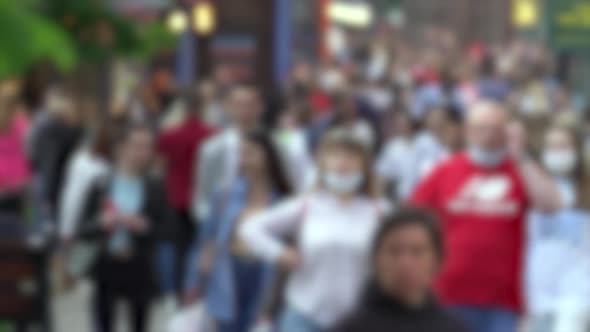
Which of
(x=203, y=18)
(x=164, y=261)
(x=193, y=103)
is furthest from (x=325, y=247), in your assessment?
(x=203, y=18)

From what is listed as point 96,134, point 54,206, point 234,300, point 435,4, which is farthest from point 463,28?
point 234,300

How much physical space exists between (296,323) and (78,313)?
5609mm

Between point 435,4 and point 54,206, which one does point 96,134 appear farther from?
point 435,4

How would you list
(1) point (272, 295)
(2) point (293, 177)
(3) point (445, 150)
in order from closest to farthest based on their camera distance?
(1) point (272, 295)
(2) point (293, 177)
(3) point (445, 150)

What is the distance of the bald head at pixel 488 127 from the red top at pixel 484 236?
127 mm

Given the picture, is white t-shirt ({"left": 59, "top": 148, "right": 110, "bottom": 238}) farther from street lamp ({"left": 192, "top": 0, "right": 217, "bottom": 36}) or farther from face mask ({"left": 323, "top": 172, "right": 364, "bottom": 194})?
street lamp ({"left": 192, "top": 0, "right": 217, "bottom": 36})

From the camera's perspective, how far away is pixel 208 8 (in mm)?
28812

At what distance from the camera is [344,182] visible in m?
7.77

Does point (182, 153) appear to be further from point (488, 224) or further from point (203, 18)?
point (203, 18)

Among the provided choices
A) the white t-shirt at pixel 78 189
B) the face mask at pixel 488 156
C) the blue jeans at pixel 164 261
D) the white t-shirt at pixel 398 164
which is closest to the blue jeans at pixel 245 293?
the face mask at pixel 488 156

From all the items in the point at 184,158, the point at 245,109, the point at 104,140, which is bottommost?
the point at 184,158

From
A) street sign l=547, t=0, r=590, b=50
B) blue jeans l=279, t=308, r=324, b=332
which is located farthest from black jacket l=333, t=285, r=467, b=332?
street sign l=547, t=0, r=590, b=50

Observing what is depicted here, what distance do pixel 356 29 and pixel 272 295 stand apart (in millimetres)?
31019

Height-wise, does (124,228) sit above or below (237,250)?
below
